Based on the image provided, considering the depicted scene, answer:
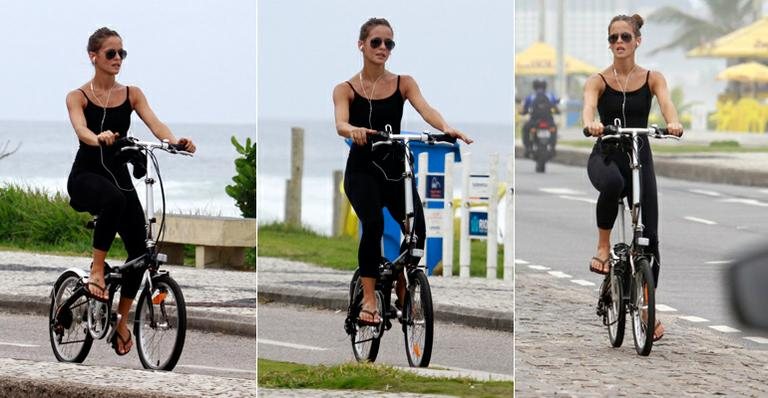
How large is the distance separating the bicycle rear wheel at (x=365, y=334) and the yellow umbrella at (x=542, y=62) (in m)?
44.1

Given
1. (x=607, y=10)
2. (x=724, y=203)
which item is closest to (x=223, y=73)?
(x=724, y=203)

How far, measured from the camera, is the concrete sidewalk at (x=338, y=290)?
6.30m

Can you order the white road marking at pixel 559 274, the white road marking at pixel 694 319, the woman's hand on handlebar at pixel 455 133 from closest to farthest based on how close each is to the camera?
the woman's hand on handlebar at pixel 455 133 < the white road marking at pixel 694 319 < the white road marking at pixel 559 274

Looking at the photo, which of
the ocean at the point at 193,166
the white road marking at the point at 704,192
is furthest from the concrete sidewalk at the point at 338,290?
the white road marking at the point at 704,192

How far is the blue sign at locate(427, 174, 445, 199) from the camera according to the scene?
250 inches

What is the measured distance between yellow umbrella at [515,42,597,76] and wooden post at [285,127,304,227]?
4415cm

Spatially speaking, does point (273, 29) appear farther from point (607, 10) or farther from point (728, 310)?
point (607, 10)

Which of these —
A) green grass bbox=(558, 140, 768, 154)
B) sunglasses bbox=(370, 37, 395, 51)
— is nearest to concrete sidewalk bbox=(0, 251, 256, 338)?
sunglasses bbox=(370, 37, 395, 51)

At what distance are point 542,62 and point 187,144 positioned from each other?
44.3m

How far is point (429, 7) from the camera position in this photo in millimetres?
5961

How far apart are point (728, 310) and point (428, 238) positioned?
12.9ft

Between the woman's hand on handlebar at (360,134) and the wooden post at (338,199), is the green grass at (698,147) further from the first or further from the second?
the woman's hand on handlebar at (360,134)

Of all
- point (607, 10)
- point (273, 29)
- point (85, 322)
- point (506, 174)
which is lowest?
point (85, 322)

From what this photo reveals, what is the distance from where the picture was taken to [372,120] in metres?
6.10
